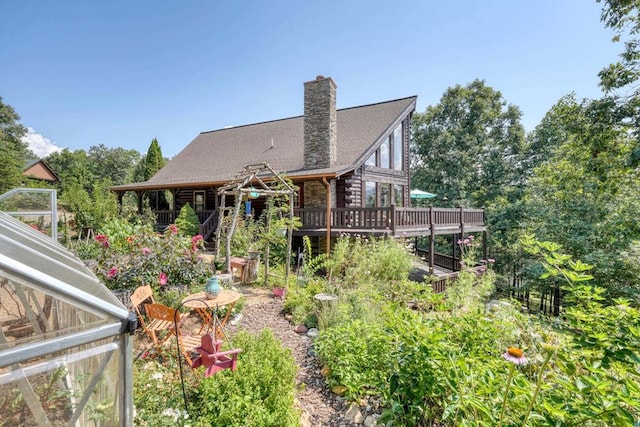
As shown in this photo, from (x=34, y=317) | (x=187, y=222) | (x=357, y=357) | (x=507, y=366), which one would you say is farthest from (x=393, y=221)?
(x=187, y=222)

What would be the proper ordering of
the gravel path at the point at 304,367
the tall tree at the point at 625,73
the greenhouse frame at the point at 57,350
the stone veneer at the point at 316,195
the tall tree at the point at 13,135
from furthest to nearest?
1. the tall tree at the point at 13,135
2. the stone veneer at the point at 316,195
3. the tall tree at the point at 625,73
4. the gravel path at the point at 304,367
5. the greenhouse frame at the point at 57,350

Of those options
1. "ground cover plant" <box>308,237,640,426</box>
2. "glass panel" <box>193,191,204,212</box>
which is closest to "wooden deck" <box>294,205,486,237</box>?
"ground cover plant" <box>308,237,640,426</box>

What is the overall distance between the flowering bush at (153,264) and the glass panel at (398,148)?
34.3 feet

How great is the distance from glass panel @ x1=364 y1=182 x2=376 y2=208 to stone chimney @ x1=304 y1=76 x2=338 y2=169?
2.14 meters

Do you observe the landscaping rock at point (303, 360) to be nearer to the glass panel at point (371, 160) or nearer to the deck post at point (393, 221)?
the deck post at point (393, 221)

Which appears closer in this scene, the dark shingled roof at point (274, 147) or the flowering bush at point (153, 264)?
the flowering bush at point (153, 264)

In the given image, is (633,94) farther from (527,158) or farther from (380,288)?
(527,158)

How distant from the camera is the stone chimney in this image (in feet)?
39.0

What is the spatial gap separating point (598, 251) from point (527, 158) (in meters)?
11.4

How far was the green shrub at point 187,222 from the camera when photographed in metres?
12.8

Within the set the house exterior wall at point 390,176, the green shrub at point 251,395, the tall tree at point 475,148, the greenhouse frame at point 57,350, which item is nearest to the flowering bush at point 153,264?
the green shrub at point 251,395

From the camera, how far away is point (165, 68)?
42.9 feet

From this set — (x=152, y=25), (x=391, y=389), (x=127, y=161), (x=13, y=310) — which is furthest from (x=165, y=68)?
(x=127, y=161)

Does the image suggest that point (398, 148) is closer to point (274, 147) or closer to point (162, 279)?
point (274, 147)
